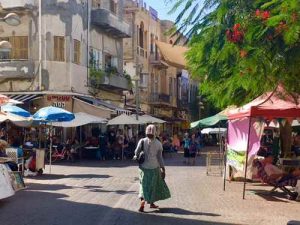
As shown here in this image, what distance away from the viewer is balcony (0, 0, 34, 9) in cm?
3045

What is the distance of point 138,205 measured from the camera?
12.1 metres

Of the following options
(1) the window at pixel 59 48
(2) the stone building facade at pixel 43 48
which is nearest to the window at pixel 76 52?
(2) the stone building facade at pixel 43 48

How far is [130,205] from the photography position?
39.9 ft

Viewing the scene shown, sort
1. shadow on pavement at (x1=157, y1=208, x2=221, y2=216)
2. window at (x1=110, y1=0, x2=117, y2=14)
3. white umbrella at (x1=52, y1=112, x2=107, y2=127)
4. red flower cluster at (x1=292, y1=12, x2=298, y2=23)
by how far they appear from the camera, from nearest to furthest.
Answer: red flower cluster at (x1=292, y1=12, x2=298, y2=23) < shadow on pavement at (x1=157, y1=208, x2=221, y2=216) < white umbrella at (x1=52, y1=112, x2=107, y2=127) < window at (x1=110, y1=0, x2=117, y2=14)

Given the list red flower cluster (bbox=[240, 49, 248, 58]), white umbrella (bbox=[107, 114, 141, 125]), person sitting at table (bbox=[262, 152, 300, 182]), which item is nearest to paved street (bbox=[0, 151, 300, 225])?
person sitting at table (bbox=[262, 152, 300, 182])

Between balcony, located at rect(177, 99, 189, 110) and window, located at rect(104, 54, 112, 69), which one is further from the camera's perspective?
balcony, located at rect(177, 99, 189, 110)

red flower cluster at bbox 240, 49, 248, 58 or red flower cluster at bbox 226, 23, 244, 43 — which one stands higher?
red flower cluster at bbox 226, 23, 244, 43

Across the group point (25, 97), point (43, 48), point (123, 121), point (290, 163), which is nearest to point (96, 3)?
point (43, 48)

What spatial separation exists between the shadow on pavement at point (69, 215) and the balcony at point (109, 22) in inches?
880

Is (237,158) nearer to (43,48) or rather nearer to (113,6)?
(43,48)

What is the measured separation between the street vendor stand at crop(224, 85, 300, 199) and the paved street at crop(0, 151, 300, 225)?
3.05ft

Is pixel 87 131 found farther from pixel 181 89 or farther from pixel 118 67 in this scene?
pixel 181 89

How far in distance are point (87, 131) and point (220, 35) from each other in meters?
24.8

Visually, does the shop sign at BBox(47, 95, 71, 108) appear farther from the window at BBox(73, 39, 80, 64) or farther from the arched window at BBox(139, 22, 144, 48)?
the arched window at BBox(139, 22, 144, 48)
